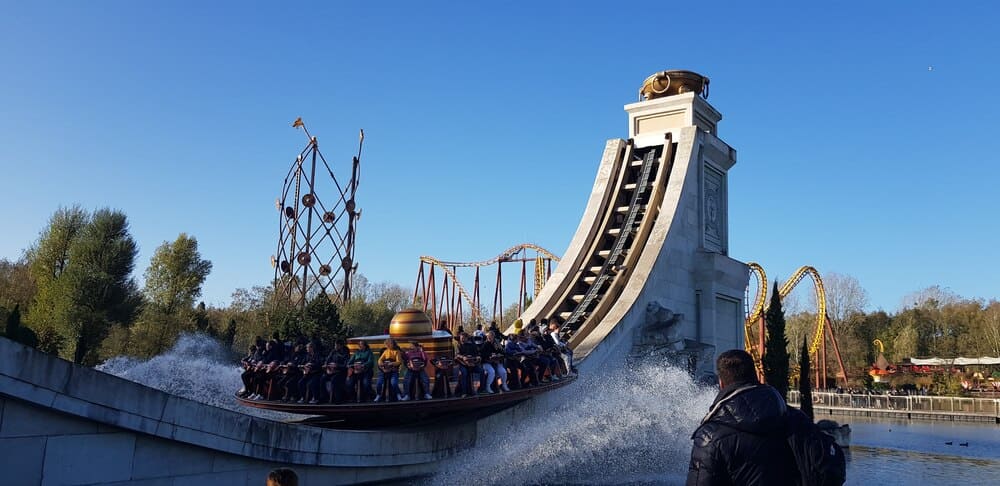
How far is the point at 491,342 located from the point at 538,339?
5.03ft

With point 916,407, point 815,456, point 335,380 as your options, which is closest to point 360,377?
point 335,380

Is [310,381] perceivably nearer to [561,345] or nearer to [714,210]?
[561,345]

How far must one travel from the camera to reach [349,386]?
11.9m

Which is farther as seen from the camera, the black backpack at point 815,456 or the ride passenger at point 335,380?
the ride passenger at point 335,380

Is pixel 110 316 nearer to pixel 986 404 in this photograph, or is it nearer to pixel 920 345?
pixel 986 404

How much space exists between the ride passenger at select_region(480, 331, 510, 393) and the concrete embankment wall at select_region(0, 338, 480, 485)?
2925 millimetres

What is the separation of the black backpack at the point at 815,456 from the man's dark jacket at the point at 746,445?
2.9 inches

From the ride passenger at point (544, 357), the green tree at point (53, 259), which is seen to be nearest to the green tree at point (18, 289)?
the green tree at point (53, 259)

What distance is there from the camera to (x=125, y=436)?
8156mm

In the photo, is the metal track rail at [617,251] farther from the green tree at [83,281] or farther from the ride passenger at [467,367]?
the green tree at [83,281]

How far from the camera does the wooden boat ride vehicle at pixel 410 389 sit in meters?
11.7

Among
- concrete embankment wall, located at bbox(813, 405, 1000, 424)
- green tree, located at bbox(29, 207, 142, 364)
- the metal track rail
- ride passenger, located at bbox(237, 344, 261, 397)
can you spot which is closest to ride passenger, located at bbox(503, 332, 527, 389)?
ride passenger, located at bbox(237, 344, 261, 397)

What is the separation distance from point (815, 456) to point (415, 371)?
9035 mm

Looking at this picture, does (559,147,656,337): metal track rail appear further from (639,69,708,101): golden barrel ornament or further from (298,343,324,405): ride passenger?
(298,343,324,405): ride passenger
